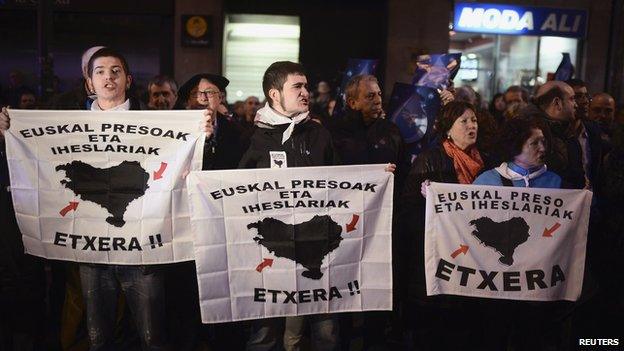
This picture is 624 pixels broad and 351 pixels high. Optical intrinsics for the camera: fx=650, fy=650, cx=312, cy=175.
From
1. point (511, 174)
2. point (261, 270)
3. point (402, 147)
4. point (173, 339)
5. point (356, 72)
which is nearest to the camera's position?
point (261, 270)

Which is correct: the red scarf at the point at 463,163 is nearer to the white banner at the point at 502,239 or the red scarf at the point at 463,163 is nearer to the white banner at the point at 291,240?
the white banner at the point at 502,239

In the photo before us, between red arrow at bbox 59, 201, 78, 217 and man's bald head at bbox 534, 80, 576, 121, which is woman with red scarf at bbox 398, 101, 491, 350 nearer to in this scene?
man's bald head at bbox 534, 80, 576, 121

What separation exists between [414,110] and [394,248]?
173 cm

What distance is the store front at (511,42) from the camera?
41.0ft

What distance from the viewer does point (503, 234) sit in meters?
4.16

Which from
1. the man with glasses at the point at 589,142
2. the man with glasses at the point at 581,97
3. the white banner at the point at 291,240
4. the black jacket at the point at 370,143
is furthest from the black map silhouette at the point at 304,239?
the man with glasses at the point at 581,97

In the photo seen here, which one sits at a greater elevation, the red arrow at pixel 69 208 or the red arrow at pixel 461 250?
the red arrow at pixel 69 208

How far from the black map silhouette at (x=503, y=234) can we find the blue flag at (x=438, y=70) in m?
2.35

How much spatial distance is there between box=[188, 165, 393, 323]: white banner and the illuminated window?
29.1 ft

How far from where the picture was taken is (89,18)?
12000 mm

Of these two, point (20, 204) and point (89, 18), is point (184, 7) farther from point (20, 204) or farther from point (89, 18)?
point (20, 204)

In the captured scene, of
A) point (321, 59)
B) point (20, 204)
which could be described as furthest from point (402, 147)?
point (321, 59)

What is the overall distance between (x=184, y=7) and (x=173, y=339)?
26.9 feet

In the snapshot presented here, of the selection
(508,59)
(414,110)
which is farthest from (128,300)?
(508,59)
